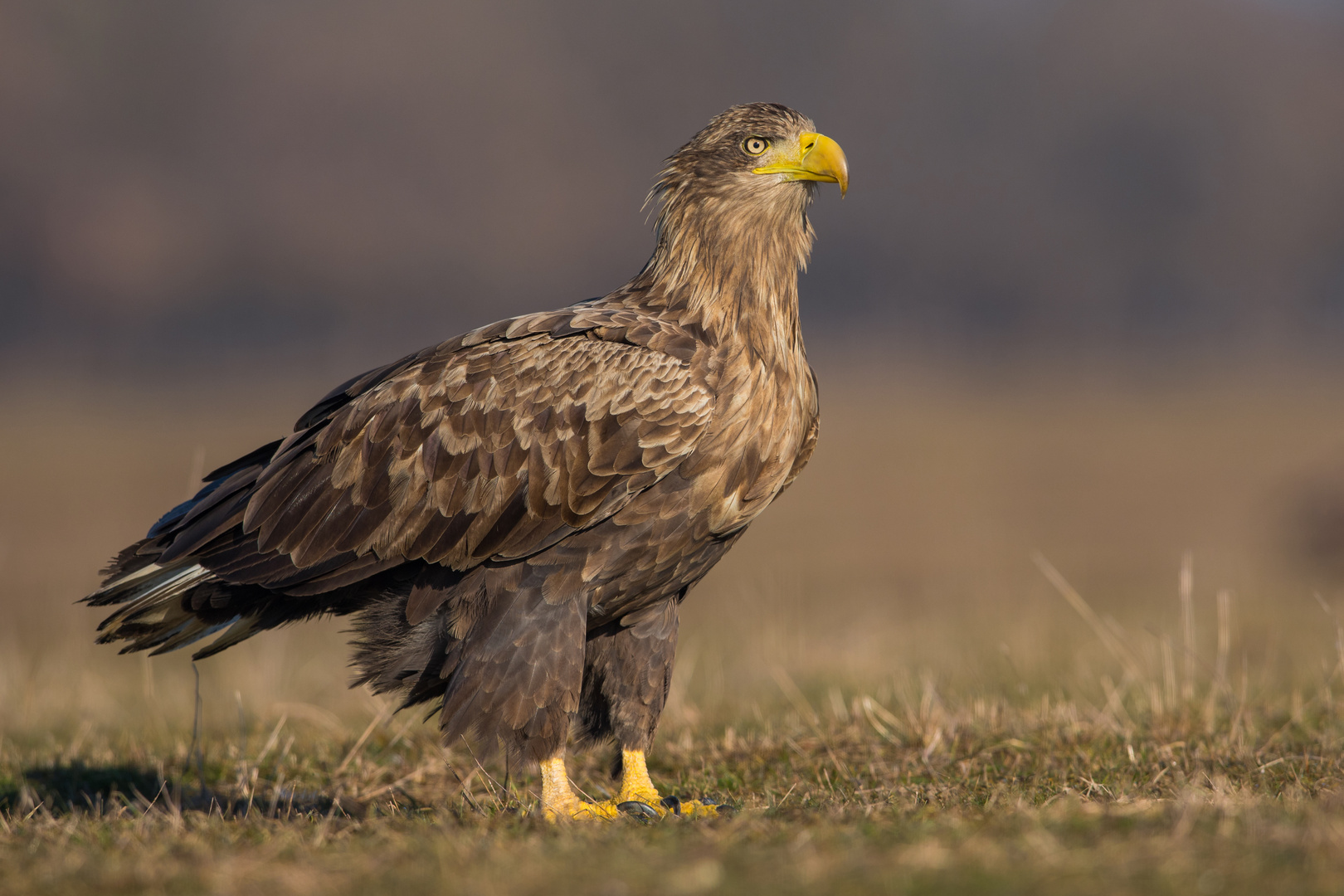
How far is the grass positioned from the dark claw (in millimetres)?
426

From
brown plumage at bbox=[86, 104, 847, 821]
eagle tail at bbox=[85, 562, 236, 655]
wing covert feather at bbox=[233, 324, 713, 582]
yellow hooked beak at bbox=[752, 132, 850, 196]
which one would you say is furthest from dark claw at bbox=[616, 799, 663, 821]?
yellow hooked beak at bbox=[752, 132, 850, 196]

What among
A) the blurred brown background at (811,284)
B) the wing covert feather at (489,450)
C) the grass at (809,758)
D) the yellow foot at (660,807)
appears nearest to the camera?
the grass at (809,758)

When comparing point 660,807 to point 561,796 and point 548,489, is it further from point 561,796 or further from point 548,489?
point 548,489

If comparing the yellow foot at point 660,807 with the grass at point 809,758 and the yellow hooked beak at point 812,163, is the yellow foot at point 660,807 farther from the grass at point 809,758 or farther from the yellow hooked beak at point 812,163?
the yellow hooked beak at point 812,163

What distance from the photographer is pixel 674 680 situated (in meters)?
8.86

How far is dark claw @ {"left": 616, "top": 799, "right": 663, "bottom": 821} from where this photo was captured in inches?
211

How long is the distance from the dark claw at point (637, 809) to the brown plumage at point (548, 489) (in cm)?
40

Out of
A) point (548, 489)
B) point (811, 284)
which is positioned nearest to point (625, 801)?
point (548, 489)

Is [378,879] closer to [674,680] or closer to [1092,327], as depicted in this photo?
[674,680]

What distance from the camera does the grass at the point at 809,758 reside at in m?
3.64

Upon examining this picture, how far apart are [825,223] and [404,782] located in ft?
393

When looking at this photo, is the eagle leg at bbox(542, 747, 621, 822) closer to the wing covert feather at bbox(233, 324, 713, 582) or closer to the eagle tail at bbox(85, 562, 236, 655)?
the wing covert feather at bbox(233, 324, 713, 582)

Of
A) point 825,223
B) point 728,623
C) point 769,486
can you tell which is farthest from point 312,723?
point 825,223

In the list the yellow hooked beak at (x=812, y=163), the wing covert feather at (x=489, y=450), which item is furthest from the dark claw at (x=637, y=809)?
the yellow hooked beak at (x=812, y=163)
